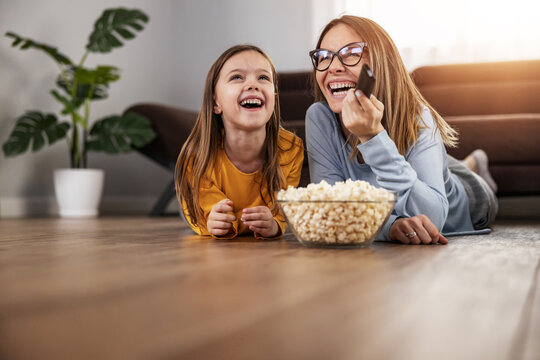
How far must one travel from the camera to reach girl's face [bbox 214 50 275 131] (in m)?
1.39

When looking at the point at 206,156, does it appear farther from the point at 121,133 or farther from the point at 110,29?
the point at 110,29

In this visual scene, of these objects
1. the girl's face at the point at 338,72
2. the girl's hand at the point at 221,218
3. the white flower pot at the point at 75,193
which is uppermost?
the girl's face at the point at 338,72

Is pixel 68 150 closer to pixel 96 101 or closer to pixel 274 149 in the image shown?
pixel 96 101

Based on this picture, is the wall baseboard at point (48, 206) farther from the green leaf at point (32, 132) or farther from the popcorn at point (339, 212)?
the popcorn at point (339, 212)

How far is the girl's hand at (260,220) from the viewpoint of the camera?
123 centimetres

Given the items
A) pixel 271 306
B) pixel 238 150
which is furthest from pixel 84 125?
pixel 271 306

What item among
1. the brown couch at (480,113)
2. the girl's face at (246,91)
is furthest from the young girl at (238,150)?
the brown couch at (480,113)

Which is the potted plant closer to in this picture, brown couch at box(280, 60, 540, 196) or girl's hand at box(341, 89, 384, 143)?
brown couch at box(280, 60, 540, 196)

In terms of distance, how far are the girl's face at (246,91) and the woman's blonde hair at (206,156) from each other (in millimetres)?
30

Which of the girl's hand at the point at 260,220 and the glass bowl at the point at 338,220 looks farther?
the girl's hand at the point at 260,220

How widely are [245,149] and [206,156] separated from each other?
0.37ft

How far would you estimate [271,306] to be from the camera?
0.52 meters

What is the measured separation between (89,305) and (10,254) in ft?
1.75

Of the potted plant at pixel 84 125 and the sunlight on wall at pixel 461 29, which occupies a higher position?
the sunlight on wall at pixel 461 29
